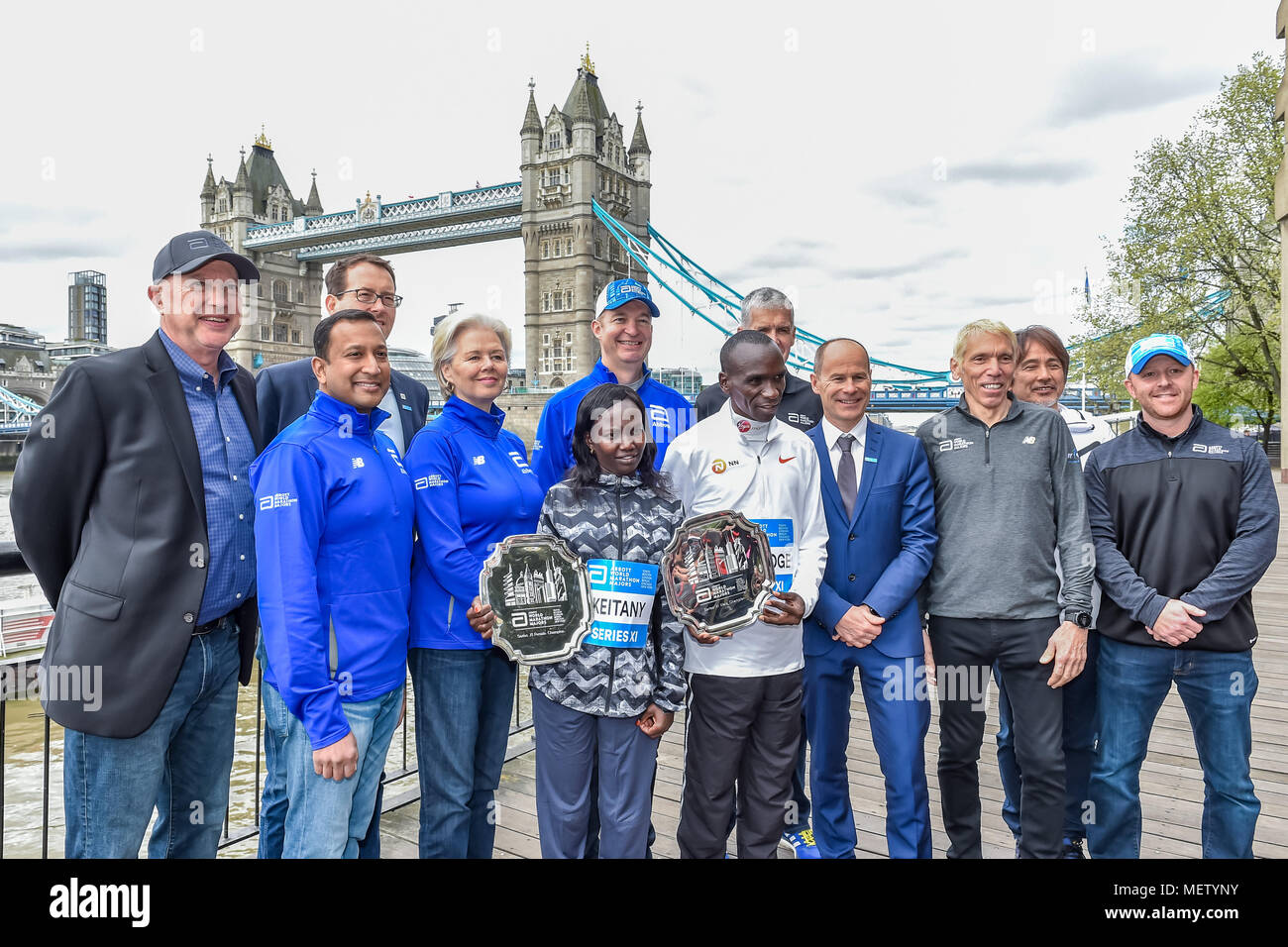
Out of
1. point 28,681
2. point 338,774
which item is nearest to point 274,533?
point 338,774

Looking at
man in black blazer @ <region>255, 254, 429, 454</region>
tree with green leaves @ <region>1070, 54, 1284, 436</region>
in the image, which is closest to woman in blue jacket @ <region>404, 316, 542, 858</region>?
man in black blazer @ <region>255, 254, 429, 454</region>

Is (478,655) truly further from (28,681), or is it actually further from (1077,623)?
(1077,623)

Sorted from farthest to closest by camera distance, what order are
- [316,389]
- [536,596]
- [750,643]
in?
[316,389], [750,643], [536,596]

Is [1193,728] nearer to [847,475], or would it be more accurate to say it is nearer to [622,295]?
[847,475]

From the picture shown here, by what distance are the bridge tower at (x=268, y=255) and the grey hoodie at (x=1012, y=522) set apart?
7081 cm

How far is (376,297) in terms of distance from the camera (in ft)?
9.02

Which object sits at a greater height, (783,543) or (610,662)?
(783,543)

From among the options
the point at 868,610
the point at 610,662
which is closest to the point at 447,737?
the point at 610,662

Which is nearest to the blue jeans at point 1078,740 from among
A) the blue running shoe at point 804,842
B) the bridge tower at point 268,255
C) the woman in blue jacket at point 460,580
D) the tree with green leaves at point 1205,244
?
the blue running shoe at point 804,842

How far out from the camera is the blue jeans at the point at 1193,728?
8.08 ft

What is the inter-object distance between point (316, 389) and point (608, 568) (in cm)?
120

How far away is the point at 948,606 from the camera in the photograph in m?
2.59

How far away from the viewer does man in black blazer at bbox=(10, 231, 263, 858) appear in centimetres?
194
